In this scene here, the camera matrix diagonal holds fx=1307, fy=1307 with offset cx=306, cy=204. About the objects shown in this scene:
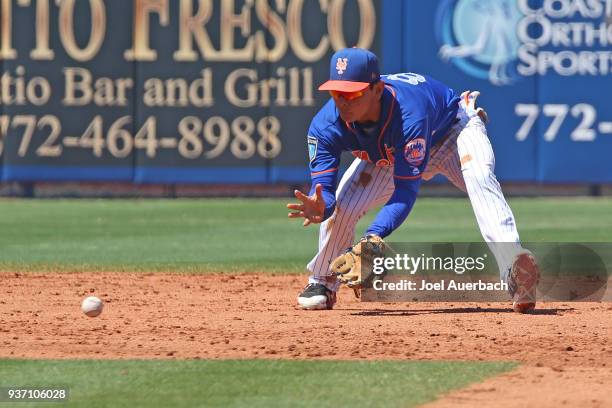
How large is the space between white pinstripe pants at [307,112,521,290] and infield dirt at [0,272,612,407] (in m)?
0.39

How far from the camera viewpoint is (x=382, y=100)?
712cm

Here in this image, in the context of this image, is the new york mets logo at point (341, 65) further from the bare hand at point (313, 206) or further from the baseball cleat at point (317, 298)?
the baseball cleat at point (317, 298)

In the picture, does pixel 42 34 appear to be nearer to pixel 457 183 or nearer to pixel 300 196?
pixel 457 183

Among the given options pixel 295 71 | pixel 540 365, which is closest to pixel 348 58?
pixel 540 365

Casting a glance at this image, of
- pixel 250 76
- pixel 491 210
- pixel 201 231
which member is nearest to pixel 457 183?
pixel 491 210

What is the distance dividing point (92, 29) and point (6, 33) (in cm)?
115

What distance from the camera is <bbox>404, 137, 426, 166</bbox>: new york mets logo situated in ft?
22.9

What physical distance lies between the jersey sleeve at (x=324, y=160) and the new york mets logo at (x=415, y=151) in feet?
1.51

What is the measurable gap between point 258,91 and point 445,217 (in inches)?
149

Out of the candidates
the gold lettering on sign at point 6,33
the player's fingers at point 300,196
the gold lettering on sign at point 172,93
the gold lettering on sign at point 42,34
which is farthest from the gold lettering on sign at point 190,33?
A: the player's fingers at point 300,196

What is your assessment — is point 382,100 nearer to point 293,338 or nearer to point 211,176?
point 293,338

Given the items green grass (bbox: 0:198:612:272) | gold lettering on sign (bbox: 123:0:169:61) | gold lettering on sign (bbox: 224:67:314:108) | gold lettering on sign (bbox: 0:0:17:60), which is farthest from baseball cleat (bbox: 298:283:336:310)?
gold lettering on sign (bbox: 0:0:17:60)

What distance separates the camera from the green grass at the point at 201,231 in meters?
10.9

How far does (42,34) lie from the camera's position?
1758 centimetres
